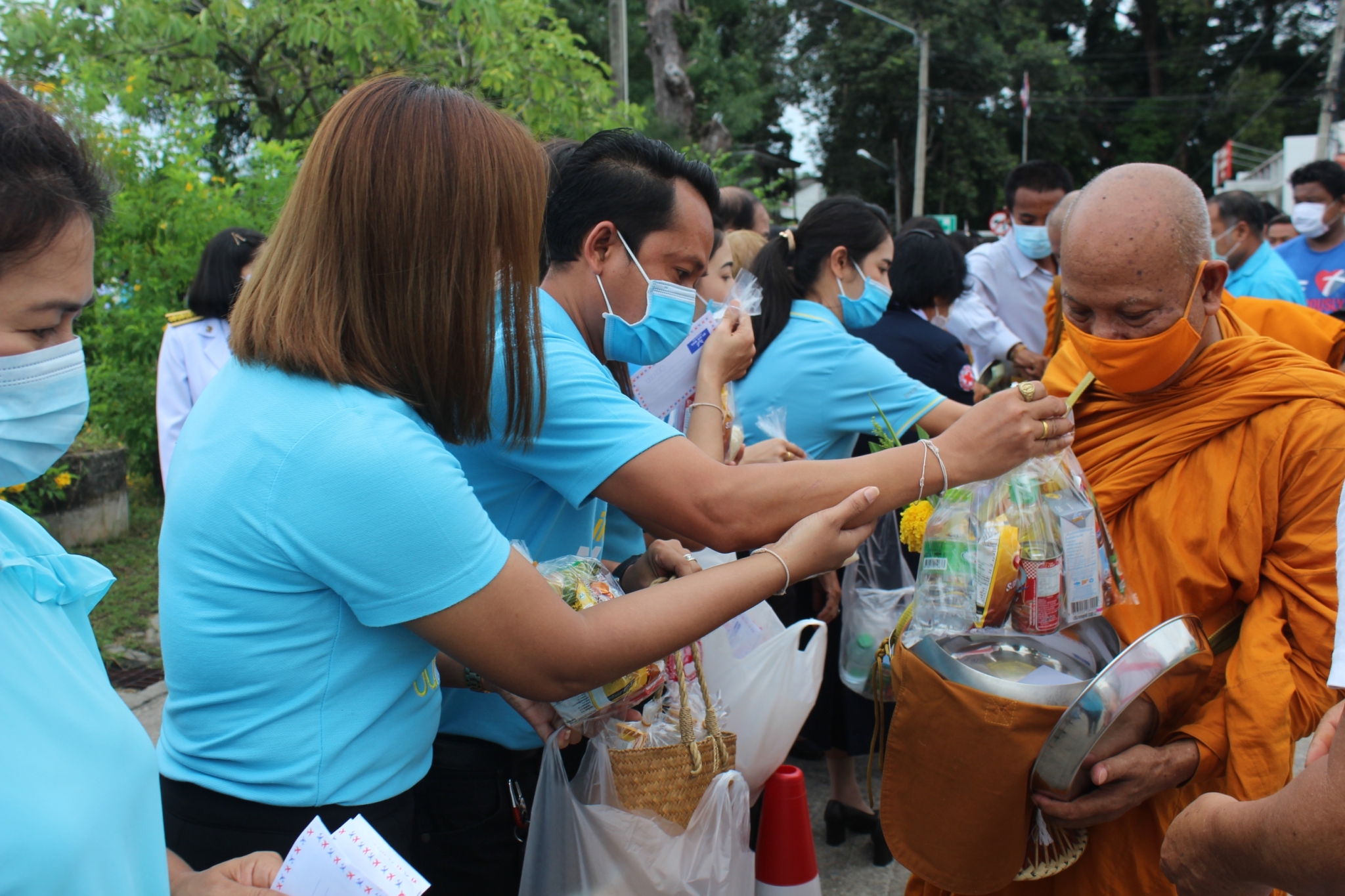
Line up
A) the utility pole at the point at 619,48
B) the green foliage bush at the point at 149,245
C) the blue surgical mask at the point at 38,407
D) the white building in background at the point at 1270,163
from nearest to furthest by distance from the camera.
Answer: the blue surgical mask at the point at 38,407 → the green foliage bush at the point at 149,245 → the utility pole at the point at 619,48 → the white building in background at the point at 1270,163

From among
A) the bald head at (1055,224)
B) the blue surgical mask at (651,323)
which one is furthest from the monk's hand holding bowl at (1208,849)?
the bald head at (1055,224)

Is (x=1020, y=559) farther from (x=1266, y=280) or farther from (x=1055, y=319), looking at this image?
(x=1266, y=280)

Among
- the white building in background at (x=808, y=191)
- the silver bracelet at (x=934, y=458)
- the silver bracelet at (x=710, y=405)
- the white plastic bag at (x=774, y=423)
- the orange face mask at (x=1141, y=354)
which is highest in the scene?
the orange face mask at (x=1141, y=354)

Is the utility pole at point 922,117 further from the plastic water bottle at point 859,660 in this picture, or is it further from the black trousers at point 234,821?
the black trousers at point 234,821

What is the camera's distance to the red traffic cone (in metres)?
2.38

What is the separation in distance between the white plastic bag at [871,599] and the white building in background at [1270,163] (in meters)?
18.3

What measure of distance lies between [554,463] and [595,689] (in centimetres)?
42

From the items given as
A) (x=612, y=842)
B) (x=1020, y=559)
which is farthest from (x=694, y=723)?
(x=1020, y=559)

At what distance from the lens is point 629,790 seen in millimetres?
1721

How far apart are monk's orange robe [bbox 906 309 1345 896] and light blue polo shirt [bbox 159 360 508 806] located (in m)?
1.33

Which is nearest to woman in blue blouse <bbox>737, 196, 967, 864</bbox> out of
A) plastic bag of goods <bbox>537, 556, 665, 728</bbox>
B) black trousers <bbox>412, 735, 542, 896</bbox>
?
plastic bag of goods <bbox>537, 556, 665, 728</bbox>

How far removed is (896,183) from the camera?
3488 centimetres

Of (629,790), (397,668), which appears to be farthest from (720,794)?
(397,668)

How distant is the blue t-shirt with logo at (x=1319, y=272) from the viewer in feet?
20.2
